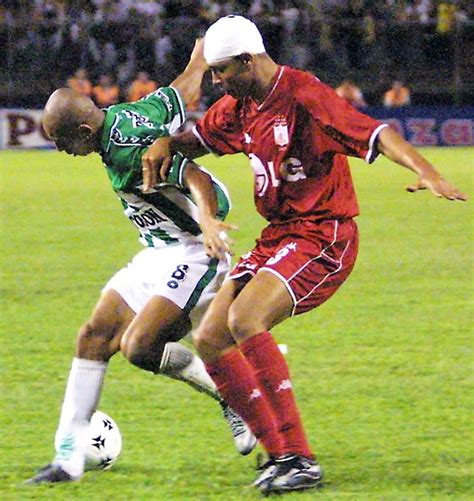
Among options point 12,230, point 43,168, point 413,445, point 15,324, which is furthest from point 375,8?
point 413,445

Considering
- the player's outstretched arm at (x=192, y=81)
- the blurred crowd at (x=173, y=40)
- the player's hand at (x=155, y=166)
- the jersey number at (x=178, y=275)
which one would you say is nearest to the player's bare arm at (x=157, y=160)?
the player's hand at (x=155, y=166)

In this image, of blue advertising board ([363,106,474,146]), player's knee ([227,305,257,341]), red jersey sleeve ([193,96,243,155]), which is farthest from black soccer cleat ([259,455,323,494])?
blue advertising board ([363,106,474,146])

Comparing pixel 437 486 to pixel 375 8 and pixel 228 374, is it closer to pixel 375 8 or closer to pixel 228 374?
pixel 228 374

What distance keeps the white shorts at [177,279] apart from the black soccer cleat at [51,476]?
31.4 inches

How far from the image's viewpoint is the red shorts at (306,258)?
17.9ft

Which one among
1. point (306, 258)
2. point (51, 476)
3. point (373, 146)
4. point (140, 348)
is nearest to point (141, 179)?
point (140, 348)

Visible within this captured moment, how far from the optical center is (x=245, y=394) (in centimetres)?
552

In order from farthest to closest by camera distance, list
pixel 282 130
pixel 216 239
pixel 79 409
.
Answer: pixel 79 409 → pixel 282 130 → pixel 216 239

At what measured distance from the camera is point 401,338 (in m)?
8.95

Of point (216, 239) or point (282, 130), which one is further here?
point (282, 130)

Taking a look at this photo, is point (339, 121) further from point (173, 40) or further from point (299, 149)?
point (173, 40)

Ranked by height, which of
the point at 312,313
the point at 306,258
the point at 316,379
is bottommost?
the point at 312,313

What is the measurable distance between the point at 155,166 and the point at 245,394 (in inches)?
40.9

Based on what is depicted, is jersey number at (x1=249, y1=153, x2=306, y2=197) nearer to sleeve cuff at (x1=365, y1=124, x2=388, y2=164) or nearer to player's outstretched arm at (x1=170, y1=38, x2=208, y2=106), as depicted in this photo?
sleeve cuff at (x1=365, y1=124, x2=388, y2=164)
